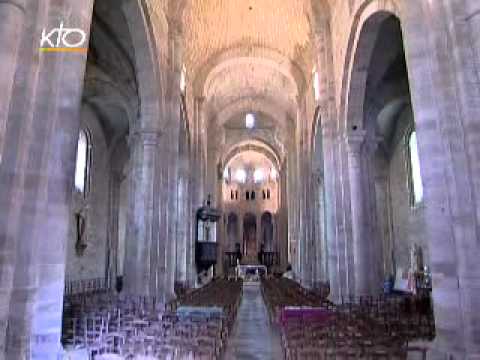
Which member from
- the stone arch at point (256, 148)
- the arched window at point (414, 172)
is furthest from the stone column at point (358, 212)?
the stone arch at point (256, 148)

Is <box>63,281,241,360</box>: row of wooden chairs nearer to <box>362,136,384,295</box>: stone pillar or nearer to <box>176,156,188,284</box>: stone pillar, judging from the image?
<box>362,136,384,295</box>: stone pillar

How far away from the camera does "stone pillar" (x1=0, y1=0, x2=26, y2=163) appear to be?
4.85m

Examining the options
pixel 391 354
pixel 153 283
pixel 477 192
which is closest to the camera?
pixel 391 354

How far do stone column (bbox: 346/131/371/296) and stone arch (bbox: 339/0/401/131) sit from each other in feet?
2.10

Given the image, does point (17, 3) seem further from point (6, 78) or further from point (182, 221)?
point (182, 221)

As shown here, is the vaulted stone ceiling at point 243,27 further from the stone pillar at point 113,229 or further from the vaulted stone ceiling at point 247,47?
the stone pillar at point 113,229

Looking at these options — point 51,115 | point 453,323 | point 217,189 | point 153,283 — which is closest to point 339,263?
A: point 153,283

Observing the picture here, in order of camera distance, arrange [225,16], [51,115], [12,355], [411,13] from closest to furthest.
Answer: [12,355], [51,115], [411,13], [225,16]

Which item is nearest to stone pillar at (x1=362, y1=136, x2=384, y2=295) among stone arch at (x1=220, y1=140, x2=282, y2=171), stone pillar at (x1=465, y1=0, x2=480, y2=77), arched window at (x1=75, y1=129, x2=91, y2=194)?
stone pillar at (x1=465, y1=0, x2=480, y2=77)

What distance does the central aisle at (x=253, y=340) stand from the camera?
7.97 meters

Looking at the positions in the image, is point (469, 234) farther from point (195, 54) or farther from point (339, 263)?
point (195, 54)

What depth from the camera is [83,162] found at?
71.0 feet

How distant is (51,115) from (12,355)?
3345 mm

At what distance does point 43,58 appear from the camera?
6.18 meters
